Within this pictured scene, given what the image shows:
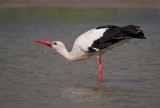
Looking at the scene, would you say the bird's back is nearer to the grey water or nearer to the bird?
the bird

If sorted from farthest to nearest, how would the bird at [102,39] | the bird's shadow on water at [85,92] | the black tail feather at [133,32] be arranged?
the bird at [102,39]
the black tail feather at [133,32]
the bird's shadow on water at [85,92]

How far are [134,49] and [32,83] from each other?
547cm

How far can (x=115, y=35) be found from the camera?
8.91 metres

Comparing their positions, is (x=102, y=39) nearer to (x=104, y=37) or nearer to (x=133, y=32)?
(x=104, y=37)

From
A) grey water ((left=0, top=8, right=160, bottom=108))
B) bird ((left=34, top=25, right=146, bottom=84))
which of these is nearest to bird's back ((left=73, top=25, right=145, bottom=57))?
bird ((left=34, top=25, right=146, bottom=84))

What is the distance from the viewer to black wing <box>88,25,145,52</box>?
8703mm

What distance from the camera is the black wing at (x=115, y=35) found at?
8.70 metres

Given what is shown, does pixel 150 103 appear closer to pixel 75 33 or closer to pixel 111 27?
pixel 111 27

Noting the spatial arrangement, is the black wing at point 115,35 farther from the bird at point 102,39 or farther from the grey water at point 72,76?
the grey water at point 72,76

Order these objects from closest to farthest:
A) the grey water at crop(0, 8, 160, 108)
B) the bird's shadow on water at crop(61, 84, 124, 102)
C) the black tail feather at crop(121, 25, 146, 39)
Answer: the grey water at crop(0, 8, 160, 108), the bird's shadow on water at crop(61, 84, 124, 102), the black tail feather at crop(121, 25, 146, 39)

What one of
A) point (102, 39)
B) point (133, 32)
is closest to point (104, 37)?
point (102, 39)

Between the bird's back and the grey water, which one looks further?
the bird's back

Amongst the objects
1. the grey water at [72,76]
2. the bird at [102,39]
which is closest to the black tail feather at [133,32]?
the bird at [102,39]

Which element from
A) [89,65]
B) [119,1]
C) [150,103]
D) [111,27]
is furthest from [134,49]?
Result: [119,1]
